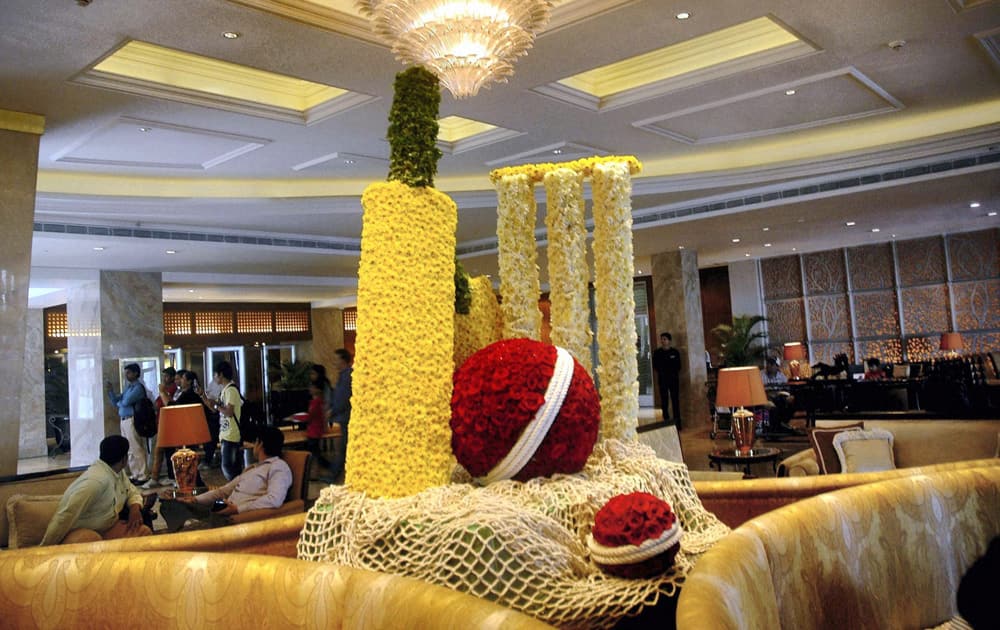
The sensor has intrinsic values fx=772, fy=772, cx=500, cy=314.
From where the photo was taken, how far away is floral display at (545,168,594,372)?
204cm

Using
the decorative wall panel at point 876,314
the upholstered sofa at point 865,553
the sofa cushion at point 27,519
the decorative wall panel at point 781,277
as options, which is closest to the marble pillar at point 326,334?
the decorative wall panel at point 781,277

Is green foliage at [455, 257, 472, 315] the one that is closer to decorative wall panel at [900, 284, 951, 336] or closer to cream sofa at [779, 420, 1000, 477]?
cream sofa at [779, 420, 1000, 477]

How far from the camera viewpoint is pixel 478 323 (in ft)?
6.61

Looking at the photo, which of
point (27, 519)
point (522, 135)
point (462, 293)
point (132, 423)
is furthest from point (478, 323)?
point (132, 423)

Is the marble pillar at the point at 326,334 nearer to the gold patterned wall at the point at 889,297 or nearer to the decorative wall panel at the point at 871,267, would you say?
the gold patterned wall at the point at 889,297

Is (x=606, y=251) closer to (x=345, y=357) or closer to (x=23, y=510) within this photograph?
(x=23, y=510)

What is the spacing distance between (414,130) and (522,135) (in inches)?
229

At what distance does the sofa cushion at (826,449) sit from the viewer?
530cm

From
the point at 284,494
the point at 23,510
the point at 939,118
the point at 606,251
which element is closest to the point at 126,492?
the point at 23,510

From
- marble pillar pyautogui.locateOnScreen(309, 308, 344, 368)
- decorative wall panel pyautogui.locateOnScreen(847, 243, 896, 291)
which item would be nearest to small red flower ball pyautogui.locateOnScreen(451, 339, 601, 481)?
decorative wall panel pyautogui.locateOnScreen(847, 243, 896, 291)

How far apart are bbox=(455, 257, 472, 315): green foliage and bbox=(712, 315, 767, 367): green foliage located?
13.4 meters

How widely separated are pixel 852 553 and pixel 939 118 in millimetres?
8252

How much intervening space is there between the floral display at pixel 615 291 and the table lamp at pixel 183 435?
445 cm

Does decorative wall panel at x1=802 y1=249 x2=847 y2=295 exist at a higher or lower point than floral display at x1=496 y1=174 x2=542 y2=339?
higher
